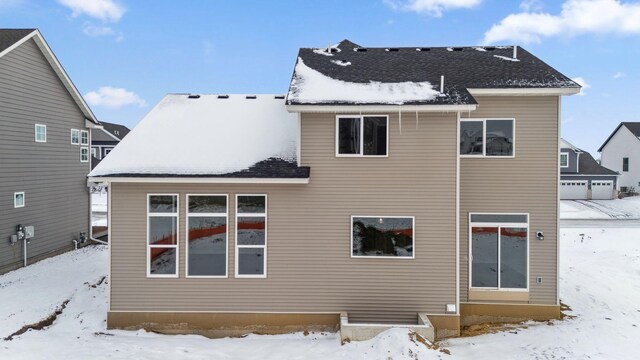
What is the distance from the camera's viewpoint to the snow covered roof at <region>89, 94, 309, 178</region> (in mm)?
8742

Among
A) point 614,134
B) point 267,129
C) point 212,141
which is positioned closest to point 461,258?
point 267,129

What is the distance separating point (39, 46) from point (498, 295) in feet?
57.7

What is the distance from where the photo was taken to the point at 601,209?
92.1ft

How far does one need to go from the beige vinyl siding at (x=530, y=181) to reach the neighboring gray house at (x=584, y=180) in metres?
27.3

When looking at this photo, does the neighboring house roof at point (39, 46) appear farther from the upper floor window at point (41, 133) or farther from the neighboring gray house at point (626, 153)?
the neighboring gray house at point (626, 153)

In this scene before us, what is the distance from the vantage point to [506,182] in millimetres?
9391

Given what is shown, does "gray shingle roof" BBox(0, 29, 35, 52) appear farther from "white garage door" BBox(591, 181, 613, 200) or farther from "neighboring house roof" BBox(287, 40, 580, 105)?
"white garage door" BBox(591, 181, 613, 200)

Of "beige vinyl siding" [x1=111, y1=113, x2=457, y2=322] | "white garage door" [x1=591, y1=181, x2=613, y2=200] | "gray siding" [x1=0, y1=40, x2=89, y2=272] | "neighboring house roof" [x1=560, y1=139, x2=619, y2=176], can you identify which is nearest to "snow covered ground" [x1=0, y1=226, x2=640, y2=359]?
"beige vinyl siding" [x1=111, y1=113, x2=457, y2=322]

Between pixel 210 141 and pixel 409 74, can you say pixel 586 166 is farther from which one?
pixel 210 141

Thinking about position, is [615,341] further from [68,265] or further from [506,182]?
[68,265]

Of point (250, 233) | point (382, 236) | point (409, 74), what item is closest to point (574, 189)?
point (409, 74)

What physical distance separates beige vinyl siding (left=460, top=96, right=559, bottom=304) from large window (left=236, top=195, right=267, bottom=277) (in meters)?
4.79

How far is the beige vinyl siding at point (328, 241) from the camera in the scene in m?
8.69

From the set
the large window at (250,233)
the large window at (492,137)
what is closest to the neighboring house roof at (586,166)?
the large window at (492,137)
